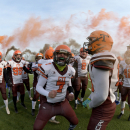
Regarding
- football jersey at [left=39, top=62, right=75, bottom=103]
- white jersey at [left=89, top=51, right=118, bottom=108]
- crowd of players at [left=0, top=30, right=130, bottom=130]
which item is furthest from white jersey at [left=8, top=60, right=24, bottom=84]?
white jersey at [left=89, top=51, right=118, bottom=108]

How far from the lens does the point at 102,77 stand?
1478 millimetres

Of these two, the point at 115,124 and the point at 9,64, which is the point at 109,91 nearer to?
the point at 115,124

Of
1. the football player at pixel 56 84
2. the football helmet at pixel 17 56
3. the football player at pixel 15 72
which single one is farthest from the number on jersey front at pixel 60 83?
the football helmet at pixel 17 56

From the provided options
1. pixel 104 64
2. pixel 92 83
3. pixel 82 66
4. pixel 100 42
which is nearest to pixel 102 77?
pixel 104 64

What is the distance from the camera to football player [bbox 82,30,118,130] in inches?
58.3

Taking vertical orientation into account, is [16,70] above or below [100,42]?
below

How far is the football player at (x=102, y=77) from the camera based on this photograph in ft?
4.86

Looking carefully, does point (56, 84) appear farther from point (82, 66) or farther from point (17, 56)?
point (82, 66)

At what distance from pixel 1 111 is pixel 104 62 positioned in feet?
14.5

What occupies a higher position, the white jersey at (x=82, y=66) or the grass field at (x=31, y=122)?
the white jersey at (x=82, y=66)

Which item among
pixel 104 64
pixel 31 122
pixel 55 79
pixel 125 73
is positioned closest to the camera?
pixel 104 64

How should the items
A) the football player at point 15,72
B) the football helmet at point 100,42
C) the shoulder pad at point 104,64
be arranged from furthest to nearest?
1. the football player at point 15,72
2. the football helmet at point 100,42
3. the shoulder pad at point 104,64

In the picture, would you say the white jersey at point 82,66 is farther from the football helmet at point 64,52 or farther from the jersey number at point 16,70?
the football helmet at point 64,52

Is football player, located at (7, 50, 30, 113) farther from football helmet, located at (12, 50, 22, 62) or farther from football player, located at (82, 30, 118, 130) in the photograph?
football player, located at (82, 30, 118, 130)
